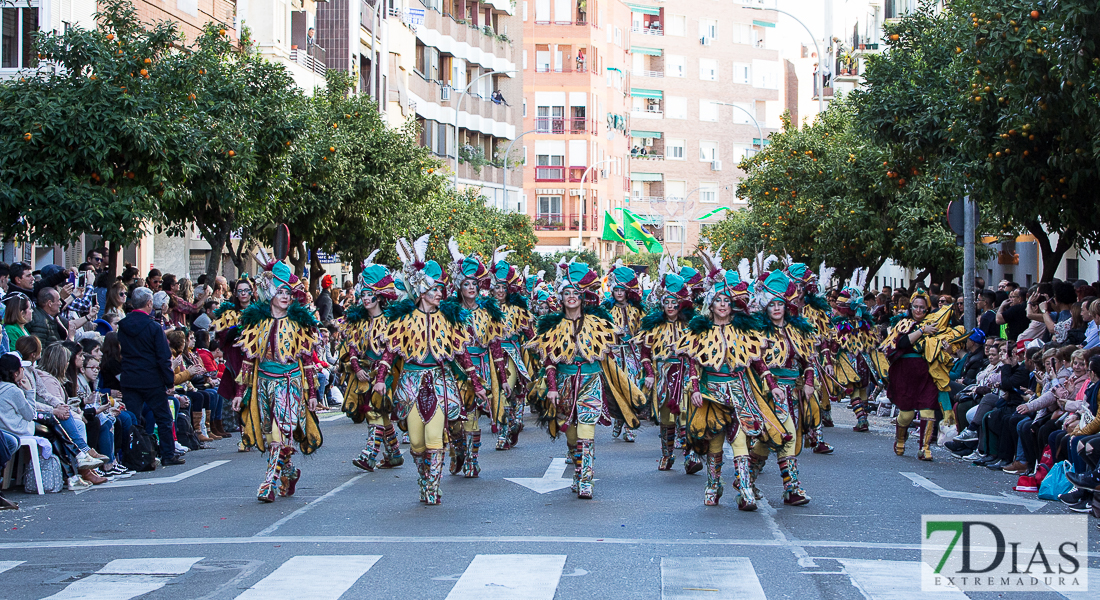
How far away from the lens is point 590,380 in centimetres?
1285

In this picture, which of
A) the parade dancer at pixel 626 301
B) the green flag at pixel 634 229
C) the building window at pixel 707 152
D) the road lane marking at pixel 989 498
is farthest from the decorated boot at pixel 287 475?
the building window at pixel 707 152

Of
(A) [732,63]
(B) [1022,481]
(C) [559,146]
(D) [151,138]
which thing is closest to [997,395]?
(B) [1022,481]

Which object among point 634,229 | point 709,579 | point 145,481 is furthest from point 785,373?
point 634,229

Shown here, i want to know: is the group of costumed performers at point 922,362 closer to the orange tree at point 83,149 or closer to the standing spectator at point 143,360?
the standing spectator at point 143,360

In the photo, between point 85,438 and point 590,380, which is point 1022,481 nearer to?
point 590,380

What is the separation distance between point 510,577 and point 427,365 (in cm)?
351

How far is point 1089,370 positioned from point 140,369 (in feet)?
30.5

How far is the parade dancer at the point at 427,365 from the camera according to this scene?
11969 millimetres

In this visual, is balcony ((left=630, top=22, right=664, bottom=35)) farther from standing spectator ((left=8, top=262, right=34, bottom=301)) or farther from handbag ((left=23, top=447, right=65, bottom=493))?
handbag ((left=23, top=447, right=65, bottom=493))

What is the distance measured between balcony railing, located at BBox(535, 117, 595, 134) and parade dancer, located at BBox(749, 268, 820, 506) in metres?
70.7

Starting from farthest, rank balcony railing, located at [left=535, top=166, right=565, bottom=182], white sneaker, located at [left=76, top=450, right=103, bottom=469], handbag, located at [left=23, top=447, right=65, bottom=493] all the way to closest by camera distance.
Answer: balcony railing, located at [left=535, top=166, right=565, bottom=182], white sneaker, located at [left=76, top=450, right=103, bottom=469], handbag, located at [left=23, top=447, right=65, bottom=493]

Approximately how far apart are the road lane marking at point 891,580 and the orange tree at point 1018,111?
6.34 meters

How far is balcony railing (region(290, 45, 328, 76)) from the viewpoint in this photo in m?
40.2

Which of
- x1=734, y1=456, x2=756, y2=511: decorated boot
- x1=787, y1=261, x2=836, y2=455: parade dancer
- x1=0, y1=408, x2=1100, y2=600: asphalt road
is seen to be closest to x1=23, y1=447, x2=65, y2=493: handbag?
x1=0, y1=408, x2=1100, y2=600: asphalt road
